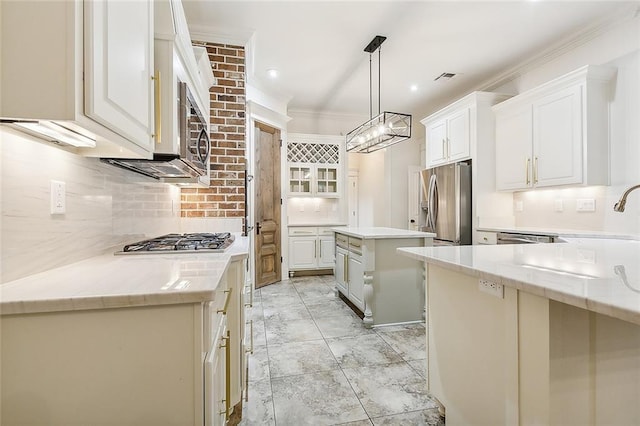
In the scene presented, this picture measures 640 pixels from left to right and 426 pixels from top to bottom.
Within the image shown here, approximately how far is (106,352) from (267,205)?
3803 mm

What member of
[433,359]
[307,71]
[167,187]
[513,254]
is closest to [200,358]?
[433,359]

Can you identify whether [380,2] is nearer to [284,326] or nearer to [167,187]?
[167,187]

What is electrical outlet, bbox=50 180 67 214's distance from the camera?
108cm

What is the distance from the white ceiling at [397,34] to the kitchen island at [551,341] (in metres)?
2.43

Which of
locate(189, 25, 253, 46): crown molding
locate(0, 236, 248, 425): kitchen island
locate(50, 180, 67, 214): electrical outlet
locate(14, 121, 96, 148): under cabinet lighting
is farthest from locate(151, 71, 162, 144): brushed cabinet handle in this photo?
locate(189, 25, 253, 46): crown molding

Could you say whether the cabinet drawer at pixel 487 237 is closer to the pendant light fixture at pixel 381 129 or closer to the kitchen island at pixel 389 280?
the kitchen island at pixel 389 280

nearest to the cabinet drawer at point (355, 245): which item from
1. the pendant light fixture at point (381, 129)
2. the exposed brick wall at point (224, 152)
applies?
the pendant light fixture at point (381, 129)

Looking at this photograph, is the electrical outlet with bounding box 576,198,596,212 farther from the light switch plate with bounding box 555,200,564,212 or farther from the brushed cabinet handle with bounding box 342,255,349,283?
the brushed cabinet handle with bounding box 342,255,349,283

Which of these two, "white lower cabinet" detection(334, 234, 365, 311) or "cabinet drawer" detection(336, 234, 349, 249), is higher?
"cabinet drawer" detection(336, 234, 349, 249)

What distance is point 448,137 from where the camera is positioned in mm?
4250

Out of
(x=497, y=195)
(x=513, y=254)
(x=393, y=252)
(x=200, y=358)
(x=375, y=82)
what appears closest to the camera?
(x=200, y=358)

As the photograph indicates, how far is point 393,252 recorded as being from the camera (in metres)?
2.94

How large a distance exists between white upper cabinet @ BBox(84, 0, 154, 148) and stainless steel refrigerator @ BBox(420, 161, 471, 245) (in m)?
3.49

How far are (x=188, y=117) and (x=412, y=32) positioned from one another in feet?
8.17
